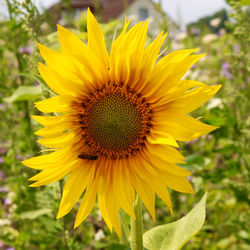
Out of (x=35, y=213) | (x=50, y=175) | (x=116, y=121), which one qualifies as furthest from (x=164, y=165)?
(x=35, y=213)

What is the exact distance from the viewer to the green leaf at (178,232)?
1107 mm

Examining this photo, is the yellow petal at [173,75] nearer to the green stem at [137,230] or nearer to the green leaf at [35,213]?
the green stem at [137,230]

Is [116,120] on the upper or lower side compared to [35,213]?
upper

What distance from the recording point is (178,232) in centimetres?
122

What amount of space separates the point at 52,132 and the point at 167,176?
0.47 m

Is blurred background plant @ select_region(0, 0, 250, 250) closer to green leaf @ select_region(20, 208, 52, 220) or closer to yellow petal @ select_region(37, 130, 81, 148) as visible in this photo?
green leaf @ select_region(20, 208, 52, 220)

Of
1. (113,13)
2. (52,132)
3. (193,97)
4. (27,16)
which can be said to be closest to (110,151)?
(52,132)

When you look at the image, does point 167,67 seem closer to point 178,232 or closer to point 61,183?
point 178,232

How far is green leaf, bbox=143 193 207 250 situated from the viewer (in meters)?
1.11

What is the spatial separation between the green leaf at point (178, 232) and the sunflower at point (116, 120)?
0.32 ft

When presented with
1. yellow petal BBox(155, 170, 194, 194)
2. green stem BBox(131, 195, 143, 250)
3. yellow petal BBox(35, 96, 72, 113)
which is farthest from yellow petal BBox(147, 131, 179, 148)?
yellow petal BBox(35, 96, 72, 113)

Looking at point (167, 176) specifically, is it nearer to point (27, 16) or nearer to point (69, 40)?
point (69, 40)

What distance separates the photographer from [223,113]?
2270mm

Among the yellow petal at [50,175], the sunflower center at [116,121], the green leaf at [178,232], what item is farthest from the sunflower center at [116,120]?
the green leaf at [178,232]
